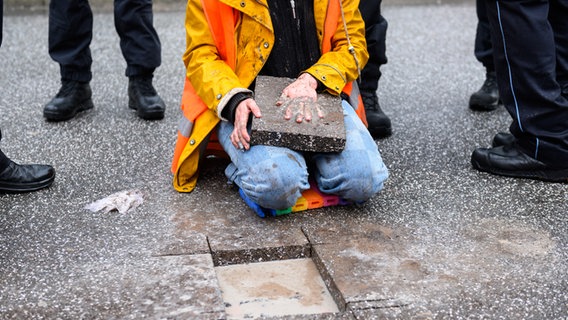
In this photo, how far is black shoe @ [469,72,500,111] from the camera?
168 inches

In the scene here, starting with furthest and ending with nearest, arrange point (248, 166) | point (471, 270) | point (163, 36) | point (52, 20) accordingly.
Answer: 1. point (163, 36)
2. point (52, 20)
3. point (248, 166)
4. point (471, 270)

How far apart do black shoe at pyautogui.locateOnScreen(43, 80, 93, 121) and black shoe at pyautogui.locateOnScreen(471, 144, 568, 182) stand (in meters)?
2.03

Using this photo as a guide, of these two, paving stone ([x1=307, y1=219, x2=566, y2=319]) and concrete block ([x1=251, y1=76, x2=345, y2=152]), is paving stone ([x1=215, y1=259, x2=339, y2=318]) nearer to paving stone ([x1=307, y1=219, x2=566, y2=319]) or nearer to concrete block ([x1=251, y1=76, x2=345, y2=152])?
paving stone ([x1=307, y1=219, x2=566, y2=319])

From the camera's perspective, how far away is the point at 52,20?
4070mm

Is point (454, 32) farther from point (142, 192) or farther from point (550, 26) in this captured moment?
point (142, 192)

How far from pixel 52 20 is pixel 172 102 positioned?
77 cm

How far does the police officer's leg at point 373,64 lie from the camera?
12.5 feet

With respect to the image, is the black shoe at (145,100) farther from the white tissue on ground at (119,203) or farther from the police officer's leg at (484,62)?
the police officer's leg at (484,62)

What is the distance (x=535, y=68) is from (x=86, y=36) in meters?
2.24

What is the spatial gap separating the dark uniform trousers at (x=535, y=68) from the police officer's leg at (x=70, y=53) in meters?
2.04

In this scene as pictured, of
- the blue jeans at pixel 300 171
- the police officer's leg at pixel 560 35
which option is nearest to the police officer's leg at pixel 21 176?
the blue jeans at pixel 300 171

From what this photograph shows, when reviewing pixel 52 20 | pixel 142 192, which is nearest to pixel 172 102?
pixel 52 20

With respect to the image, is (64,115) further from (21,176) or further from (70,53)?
(21,176)

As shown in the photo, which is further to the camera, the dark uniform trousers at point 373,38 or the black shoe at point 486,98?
the black shoe at point 486,98
